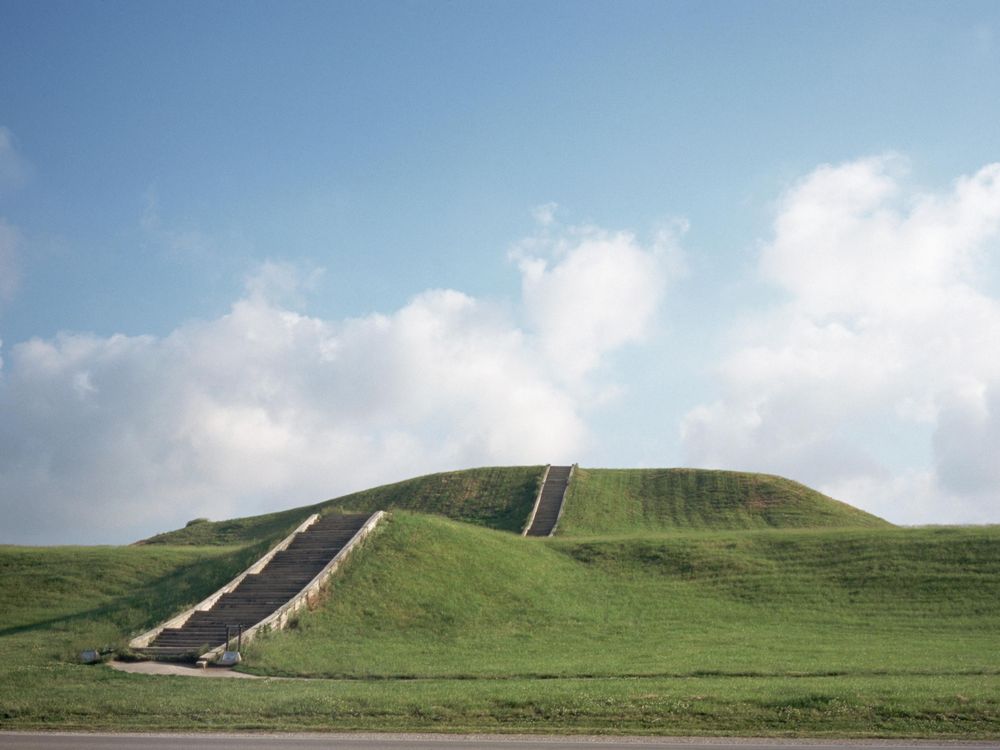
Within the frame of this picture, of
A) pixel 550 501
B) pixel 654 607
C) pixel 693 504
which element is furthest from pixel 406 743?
pixel 693 504

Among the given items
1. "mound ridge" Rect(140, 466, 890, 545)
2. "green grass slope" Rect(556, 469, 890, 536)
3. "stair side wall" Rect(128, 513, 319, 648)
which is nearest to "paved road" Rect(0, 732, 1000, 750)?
"stair side wall" Rect(128, 513, 319, 648)

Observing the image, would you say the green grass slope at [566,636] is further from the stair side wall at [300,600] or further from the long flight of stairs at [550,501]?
the long flight of stairs at [550,501]

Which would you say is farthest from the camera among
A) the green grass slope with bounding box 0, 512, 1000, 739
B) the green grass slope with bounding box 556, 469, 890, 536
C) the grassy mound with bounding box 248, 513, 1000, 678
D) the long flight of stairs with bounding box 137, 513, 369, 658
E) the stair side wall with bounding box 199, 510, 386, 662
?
the green grass slope with bounding box 556, 469, 890, 536

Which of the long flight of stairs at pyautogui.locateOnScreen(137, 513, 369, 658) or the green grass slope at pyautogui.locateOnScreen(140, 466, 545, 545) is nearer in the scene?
the long flight of stairs at pyautogui.locateOnScreen(137, 513, 369, 658)

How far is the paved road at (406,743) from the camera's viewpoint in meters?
13.7

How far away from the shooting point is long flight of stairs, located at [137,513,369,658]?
2761 cm

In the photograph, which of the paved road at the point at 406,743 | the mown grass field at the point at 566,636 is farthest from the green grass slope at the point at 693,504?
the paved road at the point at 406,743

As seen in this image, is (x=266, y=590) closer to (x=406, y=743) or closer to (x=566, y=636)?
(x=566, y=636)

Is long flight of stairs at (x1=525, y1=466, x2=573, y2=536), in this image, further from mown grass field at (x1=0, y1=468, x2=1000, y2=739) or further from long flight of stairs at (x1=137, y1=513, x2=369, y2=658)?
long flight of stairs at (x1=137, y1=513, x2=369, y2=658)

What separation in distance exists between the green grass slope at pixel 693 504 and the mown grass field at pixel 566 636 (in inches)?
496

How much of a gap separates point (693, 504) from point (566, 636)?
105 ft

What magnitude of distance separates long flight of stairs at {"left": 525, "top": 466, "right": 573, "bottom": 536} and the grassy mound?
37.1 ft

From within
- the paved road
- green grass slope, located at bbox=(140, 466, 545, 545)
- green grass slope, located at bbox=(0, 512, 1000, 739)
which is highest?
green grass slope, located at bbox=(140, 466, 545, 545)

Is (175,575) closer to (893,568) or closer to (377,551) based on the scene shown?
(377,551)
